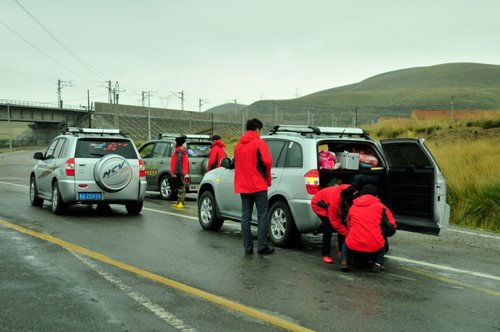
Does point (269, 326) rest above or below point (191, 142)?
below

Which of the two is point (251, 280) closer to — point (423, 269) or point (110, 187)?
point (423, 269)

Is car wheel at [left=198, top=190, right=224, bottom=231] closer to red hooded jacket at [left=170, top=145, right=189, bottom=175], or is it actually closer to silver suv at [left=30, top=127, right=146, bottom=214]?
silver suv at [left=30, top=127, right=146, bottom=214]

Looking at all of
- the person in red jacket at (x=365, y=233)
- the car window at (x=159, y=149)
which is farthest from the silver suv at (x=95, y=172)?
Result: the person in red jacket at (x=365, y=233)

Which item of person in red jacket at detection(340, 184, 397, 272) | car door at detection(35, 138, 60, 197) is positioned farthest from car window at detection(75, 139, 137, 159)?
person in red jacket at detection(340, 184, 397, 272)

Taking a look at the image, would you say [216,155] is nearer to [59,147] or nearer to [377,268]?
[59,147]

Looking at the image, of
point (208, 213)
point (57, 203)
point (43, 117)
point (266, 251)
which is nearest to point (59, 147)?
point (57, 203)

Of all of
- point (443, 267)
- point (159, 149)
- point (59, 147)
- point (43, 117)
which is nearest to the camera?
point (443, 267)

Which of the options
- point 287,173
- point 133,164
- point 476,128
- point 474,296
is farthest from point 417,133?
point 474,296

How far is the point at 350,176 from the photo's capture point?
9.59m

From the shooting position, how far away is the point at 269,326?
17.5 ft

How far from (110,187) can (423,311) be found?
28.3ft

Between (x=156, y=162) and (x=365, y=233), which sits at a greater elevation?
(x=156, y=162)

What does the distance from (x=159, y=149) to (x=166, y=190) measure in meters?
1.48

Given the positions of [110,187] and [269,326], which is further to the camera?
[110,187]
